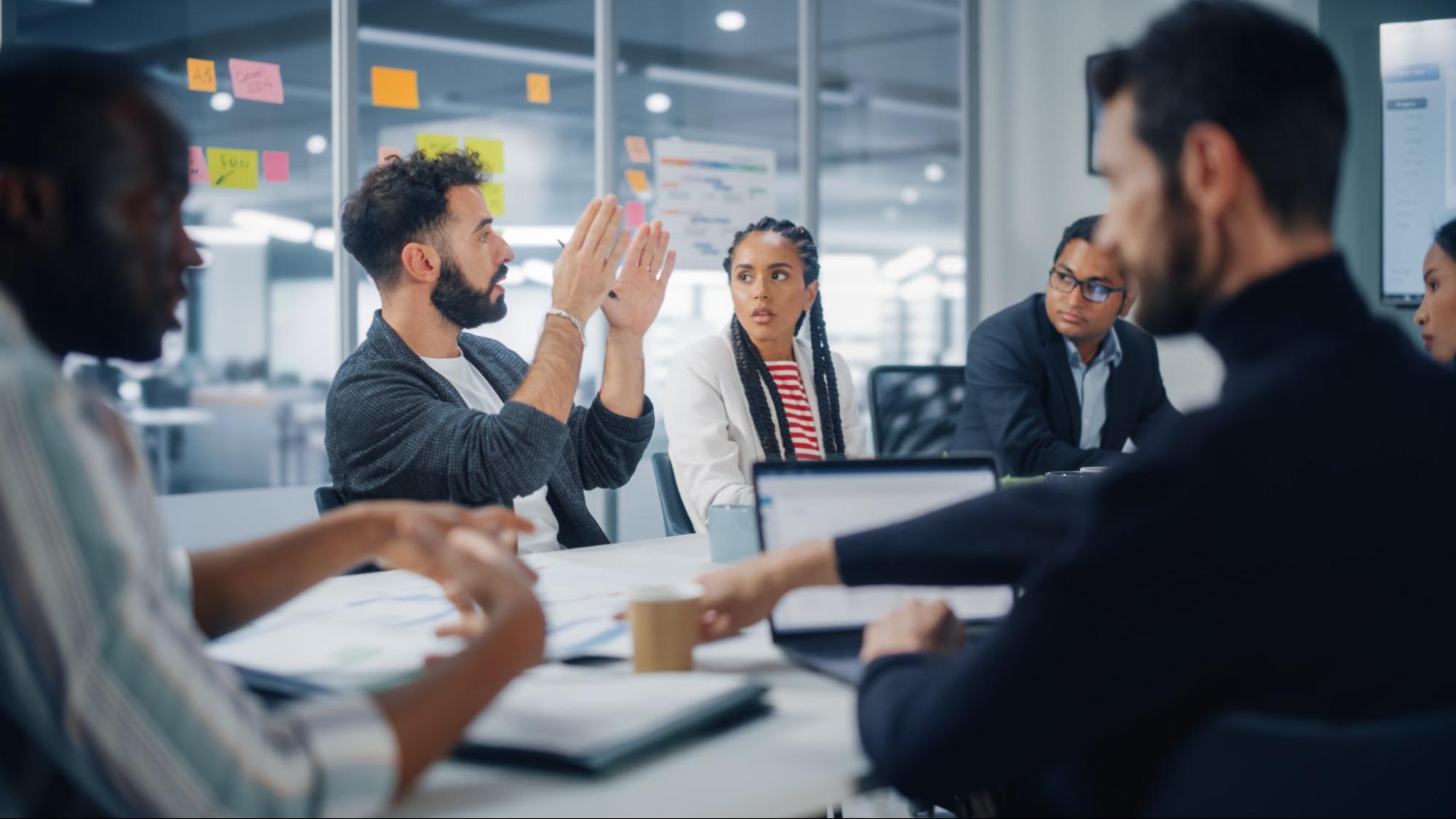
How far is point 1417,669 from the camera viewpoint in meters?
0.86

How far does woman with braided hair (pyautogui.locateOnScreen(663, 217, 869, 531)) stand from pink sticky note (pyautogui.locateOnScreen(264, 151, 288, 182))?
1379 mm

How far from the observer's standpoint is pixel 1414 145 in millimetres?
3988

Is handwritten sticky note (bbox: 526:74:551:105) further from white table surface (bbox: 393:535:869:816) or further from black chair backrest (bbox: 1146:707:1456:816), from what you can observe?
black chair backrest (bbox: 1146:707:1456:816)

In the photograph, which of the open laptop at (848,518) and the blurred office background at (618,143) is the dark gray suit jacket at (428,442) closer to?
the blurred office background at (618,143)

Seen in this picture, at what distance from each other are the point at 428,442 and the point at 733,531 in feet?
2.06

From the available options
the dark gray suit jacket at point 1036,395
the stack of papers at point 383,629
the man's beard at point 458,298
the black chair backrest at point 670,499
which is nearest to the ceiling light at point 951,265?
the dark gray suit jacket at point 1036,395

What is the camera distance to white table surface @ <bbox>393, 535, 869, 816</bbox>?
89cm

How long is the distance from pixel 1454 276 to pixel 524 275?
277 cm

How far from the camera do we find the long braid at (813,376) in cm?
294

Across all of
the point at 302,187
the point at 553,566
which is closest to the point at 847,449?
the point at 553,566

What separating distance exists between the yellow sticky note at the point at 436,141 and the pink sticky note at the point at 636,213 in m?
0.73

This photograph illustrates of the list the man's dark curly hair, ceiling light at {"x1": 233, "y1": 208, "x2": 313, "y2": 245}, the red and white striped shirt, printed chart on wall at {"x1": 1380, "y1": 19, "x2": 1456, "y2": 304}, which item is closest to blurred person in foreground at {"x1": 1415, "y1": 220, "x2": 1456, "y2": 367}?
printed chart on wall at {"x1": 1380, "y1": 19, "x2": 1456, "y2": 304}

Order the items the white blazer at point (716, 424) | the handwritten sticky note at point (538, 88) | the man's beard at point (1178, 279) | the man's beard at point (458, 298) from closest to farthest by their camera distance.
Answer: the man's beard at point (1178, 279), the man's beard at point (458, 298), the white blazer at point (716, 424), the handwritten sticky note at point (538, 88)

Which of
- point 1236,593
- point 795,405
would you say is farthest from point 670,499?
point 1236,593
